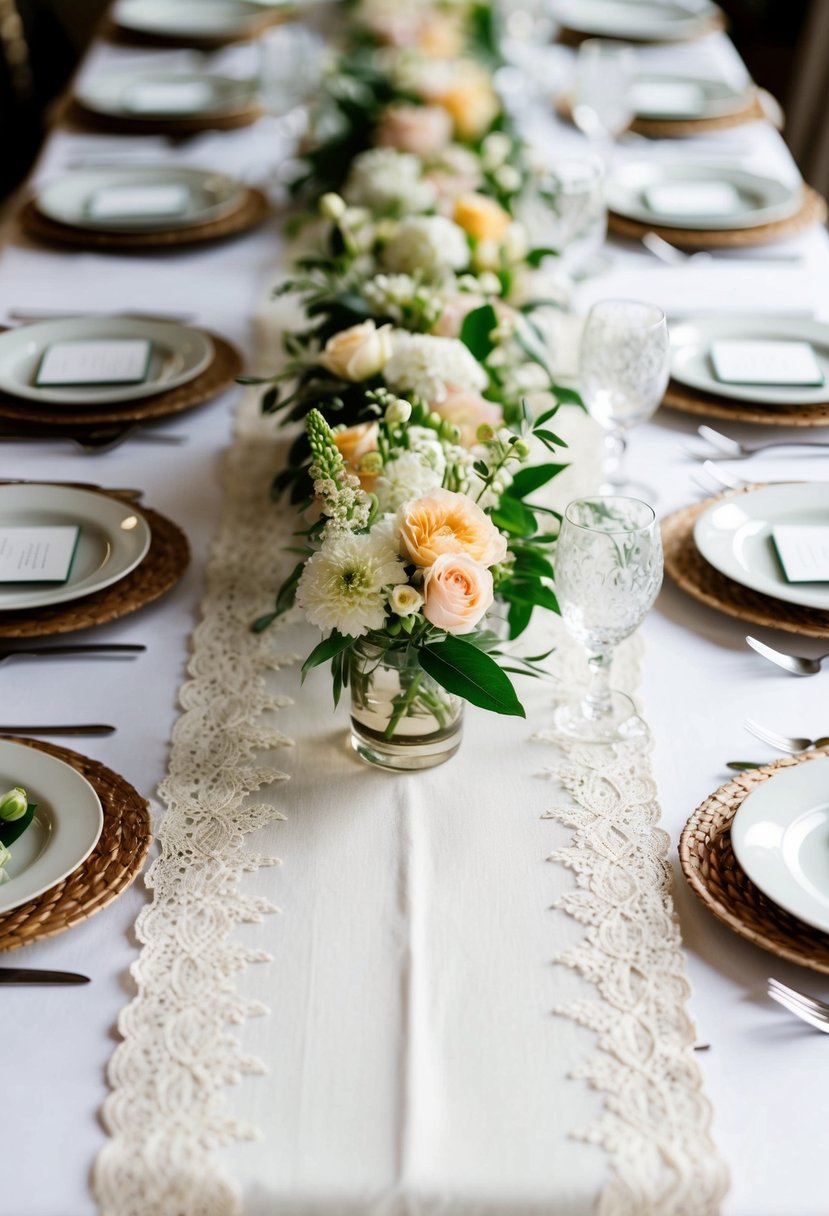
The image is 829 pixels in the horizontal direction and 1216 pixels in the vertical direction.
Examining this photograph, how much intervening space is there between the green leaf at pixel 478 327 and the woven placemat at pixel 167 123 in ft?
4.83

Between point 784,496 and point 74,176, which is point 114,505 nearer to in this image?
point 784,496

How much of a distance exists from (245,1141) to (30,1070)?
160 millimetres

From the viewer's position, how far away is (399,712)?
113 cm

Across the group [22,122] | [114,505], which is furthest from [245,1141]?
[22,122]

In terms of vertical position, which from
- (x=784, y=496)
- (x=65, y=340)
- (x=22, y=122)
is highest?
(x=784, y=496)

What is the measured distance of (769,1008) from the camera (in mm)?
931

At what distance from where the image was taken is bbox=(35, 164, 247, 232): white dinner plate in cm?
224

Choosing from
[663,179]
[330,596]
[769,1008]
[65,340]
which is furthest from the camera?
[663,179]

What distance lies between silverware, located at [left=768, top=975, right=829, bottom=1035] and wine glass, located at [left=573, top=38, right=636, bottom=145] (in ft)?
6.37

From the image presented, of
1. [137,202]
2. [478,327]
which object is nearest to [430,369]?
[478,327]

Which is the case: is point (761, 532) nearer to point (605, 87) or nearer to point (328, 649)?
point (328, 649)

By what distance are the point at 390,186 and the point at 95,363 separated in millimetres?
528

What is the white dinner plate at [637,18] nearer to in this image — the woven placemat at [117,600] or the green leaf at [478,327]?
the green leaf at [478,327]

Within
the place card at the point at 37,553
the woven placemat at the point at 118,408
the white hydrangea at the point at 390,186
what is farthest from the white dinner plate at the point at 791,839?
the white hydrangea at the point at 390,186
